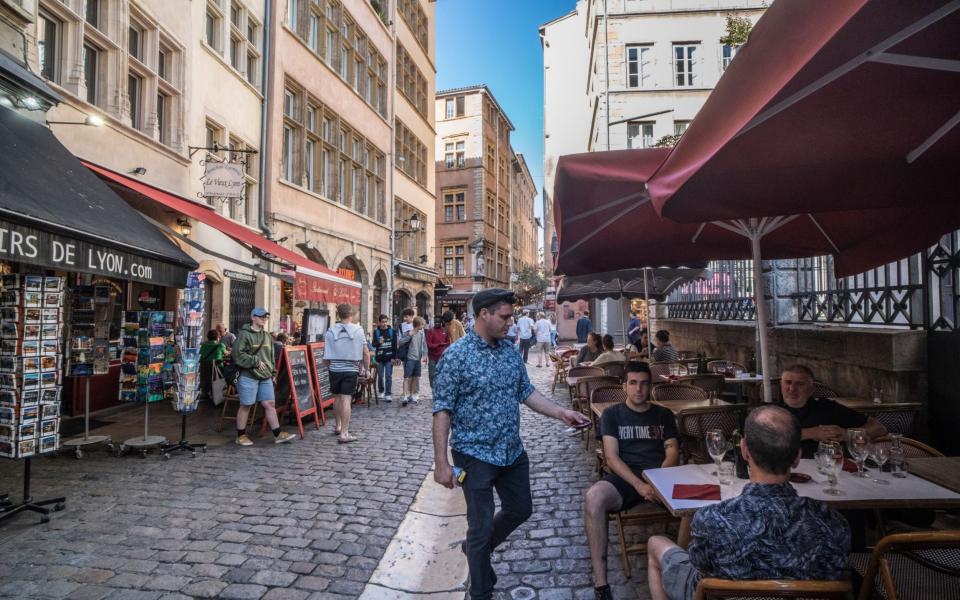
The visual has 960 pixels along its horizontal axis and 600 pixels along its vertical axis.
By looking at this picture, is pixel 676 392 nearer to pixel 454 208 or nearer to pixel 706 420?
pixel 706 420

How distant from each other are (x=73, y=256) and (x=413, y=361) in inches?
245

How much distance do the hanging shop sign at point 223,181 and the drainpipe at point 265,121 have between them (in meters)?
3.28

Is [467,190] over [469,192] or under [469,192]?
over

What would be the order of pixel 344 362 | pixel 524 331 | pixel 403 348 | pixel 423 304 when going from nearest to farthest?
pixel 344 362, pixel 403 348, pixel 524 331, pixel 423 304

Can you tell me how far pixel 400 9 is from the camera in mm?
23172

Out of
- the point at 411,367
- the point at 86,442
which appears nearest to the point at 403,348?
the point at 411,367

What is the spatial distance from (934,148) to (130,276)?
6.04 meters

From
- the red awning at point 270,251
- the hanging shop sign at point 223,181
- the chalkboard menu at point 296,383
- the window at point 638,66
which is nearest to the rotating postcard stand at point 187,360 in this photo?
the chalkboard menu at point 296,383

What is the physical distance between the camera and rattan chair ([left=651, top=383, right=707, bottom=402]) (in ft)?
18.4

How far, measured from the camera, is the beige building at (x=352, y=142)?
1421 cm

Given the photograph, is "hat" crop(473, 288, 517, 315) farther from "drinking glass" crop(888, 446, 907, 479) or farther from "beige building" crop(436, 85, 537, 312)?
"beige building" crop(436, 85, 537, 312)

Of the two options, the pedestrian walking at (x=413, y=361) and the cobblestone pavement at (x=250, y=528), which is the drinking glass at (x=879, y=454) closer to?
the cobblestone pavement at (x=250, y=528)

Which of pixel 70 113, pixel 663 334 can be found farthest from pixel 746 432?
pixel 70 113

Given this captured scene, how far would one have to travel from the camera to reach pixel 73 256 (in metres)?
4.53
